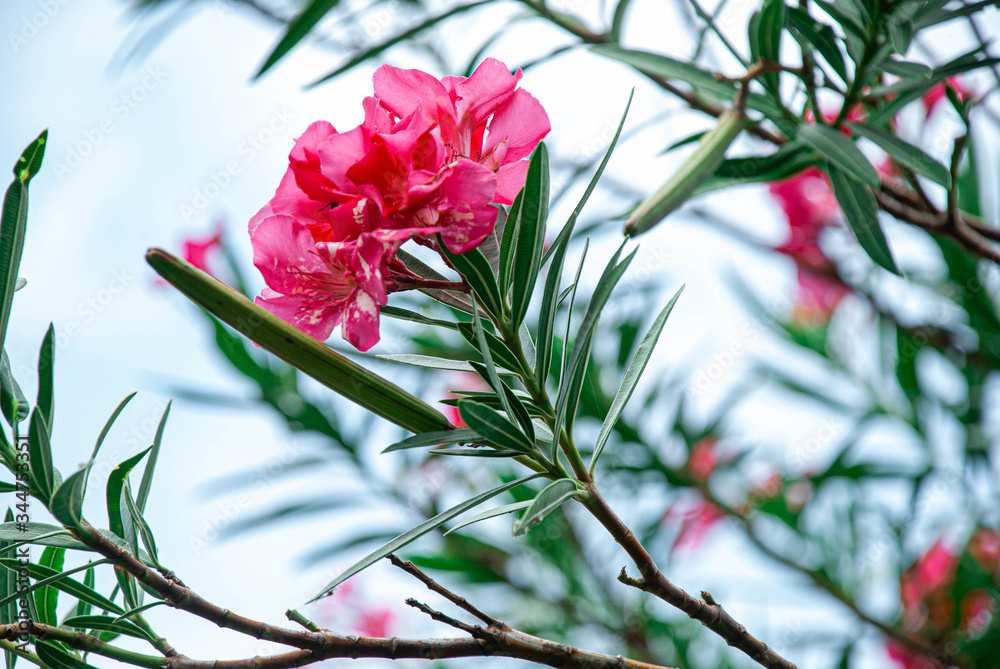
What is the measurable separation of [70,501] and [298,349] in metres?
0.16

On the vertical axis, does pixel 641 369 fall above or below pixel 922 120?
below

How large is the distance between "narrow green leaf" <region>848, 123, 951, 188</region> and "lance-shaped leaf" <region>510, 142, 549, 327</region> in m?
0.42

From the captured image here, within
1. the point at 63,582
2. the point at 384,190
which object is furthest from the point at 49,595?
the point at 384,190

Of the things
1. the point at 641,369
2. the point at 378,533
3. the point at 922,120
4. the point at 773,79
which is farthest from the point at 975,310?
the point at 378,533

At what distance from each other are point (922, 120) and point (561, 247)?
1.05m

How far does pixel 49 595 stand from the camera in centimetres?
51

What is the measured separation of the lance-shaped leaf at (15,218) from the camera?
396 mm

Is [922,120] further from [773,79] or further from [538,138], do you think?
[538,138]

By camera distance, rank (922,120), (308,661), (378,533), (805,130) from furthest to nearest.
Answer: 1. (378,533)
2. (922,120)
3. (805,130)
4. (308,661)

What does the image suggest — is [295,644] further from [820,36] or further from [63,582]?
[820,36]

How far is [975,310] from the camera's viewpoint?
1.25 meters

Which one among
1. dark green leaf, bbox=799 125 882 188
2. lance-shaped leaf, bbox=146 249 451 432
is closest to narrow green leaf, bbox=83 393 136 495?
lance-shaped leaf, bbox=146 249 451 432

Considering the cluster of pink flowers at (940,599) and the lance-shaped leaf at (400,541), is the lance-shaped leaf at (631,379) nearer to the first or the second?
the lance-shaped leaf at (400,541)

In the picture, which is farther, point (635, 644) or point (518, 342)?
point (635, 644)
